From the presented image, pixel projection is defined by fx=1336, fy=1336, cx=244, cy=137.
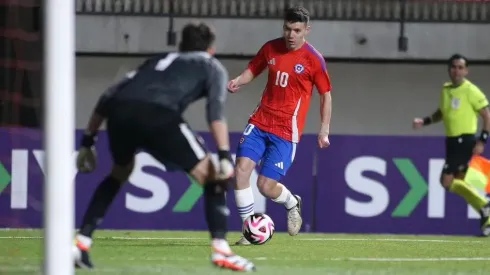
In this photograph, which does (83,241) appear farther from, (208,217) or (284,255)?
(284,255)

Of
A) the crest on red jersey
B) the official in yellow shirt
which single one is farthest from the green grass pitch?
the crest on red jersey

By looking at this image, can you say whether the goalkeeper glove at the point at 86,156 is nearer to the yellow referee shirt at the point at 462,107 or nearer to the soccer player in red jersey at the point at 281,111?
the soccer player in red jersey at the point at 281,111

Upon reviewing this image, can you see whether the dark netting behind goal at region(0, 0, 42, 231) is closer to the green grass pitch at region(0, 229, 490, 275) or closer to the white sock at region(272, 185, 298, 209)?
the green grass pitch at region(0, 229, 490, 275)

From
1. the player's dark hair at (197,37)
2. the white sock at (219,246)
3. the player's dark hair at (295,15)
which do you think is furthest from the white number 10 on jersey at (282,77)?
the white sock at (219,246)

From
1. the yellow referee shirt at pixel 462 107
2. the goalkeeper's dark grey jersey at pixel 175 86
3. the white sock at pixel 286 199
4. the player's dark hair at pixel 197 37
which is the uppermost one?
the player's dark hair at pixel 197 37

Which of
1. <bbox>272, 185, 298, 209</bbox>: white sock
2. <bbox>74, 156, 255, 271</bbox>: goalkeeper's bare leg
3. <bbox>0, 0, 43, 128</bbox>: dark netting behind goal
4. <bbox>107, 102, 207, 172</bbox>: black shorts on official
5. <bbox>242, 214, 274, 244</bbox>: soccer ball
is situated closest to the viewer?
<bbox>107, 102, 207, 172</bbox>: black shorts on official

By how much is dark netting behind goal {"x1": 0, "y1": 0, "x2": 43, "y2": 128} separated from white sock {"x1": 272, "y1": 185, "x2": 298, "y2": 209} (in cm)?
399

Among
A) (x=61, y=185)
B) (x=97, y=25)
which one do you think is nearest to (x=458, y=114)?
(x=97, y=25)

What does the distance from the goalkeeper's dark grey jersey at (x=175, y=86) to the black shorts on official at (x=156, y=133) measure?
60 millimetres

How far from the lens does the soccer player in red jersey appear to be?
41.2ft

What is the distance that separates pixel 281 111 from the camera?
12.7 m

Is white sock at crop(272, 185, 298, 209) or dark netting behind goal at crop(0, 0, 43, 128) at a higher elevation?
dark netting behind goal at crop(0, 0, 43, 128)

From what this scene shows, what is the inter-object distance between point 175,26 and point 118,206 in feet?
13.8

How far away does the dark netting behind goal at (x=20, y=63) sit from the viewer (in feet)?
55.7
